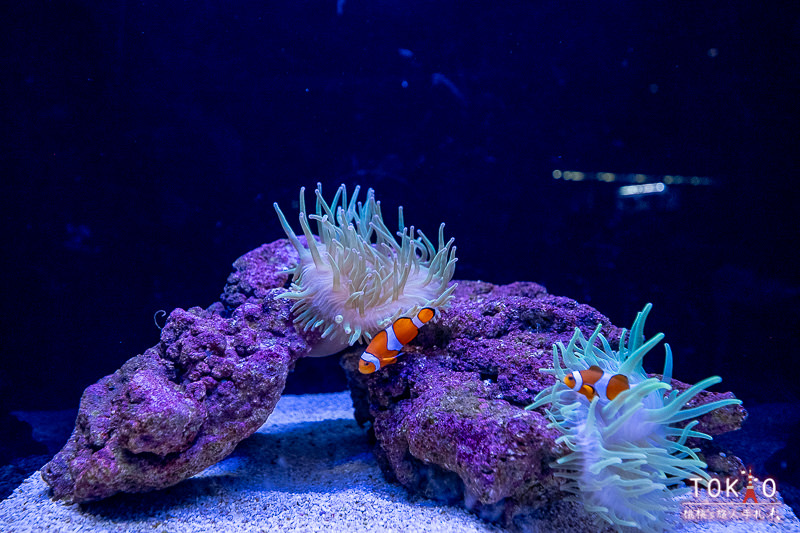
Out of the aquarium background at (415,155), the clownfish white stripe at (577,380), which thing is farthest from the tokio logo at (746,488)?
the clownfish white stripe at (577,380)

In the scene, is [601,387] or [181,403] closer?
[601,387]

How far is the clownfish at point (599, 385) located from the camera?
72.2 inches

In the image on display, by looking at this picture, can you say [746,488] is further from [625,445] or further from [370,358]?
[370,358]

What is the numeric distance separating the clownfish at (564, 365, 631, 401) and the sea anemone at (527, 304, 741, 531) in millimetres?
32

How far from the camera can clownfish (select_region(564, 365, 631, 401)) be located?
1.83 m

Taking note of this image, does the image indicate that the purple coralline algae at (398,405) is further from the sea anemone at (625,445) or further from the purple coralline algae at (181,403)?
the sea anemone at (625,445)

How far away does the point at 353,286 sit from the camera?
2.54 m

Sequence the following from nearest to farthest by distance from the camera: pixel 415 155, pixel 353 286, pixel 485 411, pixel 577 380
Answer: pixel 577 380 < pixel 485 411 < pixel 353 286 < pixel 415 155

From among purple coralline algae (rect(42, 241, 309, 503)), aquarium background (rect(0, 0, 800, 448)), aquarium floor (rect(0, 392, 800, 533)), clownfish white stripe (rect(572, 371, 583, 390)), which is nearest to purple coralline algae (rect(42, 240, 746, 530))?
purple coralline algae (rect(42, 241, 309, 503))

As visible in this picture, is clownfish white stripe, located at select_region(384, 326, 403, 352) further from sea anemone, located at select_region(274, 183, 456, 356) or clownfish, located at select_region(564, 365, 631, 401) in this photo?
clownfish, located at select_region(564, 365, 631, 401)

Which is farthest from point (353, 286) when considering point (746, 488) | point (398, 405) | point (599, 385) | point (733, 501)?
point (746, 488)

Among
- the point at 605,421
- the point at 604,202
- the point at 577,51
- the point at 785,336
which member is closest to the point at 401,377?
the point at 605,421

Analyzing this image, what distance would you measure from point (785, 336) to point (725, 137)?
5.40ft

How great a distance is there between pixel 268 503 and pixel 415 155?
2.94 meters
